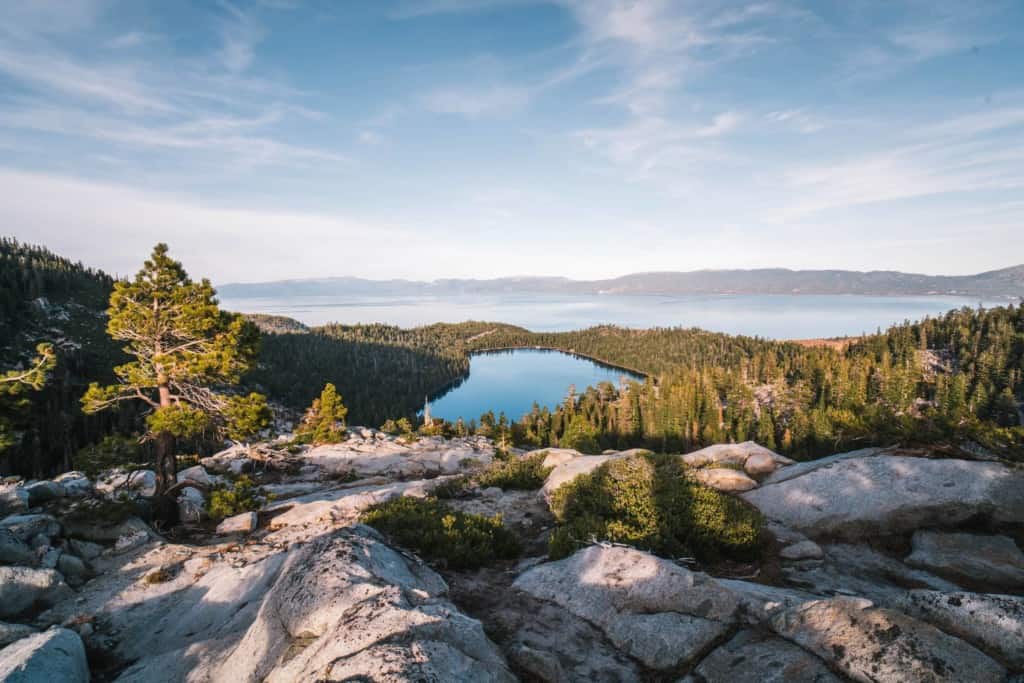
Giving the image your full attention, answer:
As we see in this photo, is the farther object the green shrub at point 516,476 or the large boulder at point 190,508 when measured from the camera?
the green shrub at point 516,476

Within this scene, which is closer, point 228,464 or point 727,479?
point 727,479

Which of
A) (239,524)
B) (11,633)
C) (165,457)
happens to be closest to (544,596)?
(11,633)

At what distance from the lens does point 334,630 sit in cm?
590

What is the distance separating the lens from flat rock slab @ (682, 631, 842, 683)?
5.60 metres

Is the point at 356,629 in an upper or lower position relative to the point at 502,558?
upper

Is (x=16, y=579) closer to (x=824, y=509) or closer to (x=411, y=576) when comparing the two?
(x=411, y=576)

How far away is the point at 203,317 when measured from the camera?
51.1 feet

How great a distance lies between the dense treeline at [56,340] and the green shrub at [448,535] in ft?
224

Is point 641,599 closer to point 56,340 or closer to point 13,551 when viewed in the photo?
point 13,551

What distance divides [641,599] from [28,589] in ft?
45.2

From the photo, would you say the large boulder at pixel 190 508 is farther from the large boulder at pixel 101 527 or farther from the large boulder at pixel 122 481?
the large boulder at pixel 122 481

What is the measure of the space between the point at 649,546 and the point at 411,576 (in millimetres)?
5579

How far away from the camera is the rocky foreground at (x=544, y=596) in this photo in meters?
5.69

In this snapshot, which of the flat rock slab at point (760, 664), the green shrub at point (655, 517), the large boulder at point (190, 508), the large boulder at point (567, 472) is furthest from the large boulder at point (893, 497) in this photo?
the large boulder at point (190, 508)
